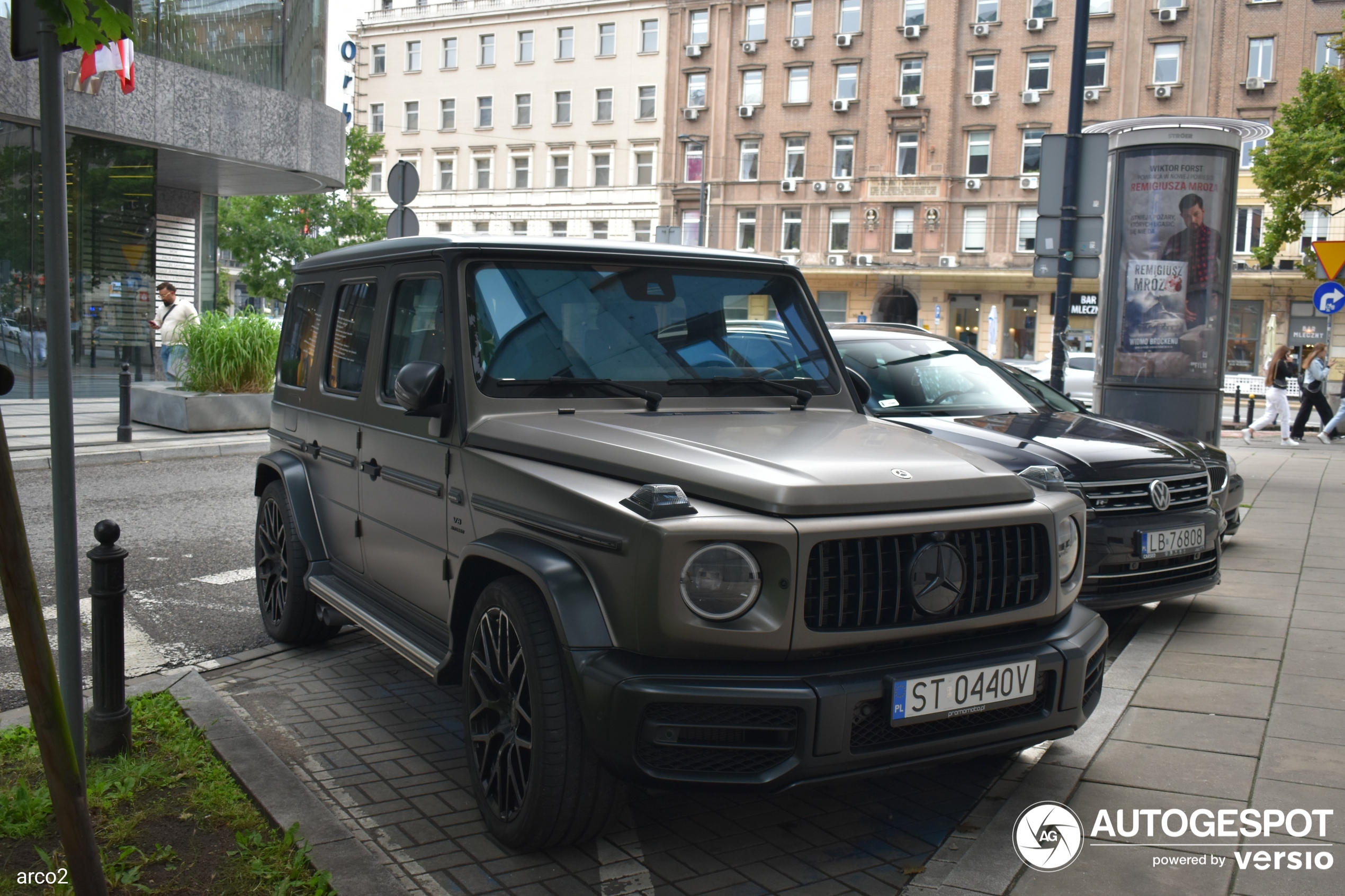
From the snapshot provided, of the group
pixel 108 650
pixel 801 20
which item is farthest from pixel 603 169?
pixel 108 650

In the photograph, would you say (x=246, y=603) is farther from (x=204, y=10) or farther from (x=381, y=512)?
(x=204, y=10)

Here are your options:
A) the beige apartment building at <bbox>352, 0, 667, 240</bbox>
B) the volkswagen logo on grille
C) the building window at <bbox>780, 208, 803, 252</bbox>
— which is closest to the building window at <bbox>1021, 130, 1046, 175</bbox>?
the building window at <bbox>780, 208, 803, 252</bbox>

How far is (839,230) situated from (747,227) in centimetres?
469

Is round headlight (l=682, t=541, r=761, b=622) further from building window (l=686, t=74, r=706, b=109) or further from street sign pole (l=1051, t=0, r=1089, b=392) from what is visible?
building window (l=686, t=74, r=706, b=109)

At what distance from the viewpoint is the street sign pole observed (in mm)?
11727

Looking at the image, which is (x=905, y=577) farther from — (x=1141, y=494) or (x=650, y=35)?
(x=650, y=35)

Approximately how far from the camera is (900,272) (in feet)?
169

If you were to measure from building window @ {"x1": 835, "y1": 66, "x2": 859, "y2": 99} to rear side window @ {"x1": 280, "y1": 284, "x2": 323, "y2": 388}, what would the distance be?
4971 cm

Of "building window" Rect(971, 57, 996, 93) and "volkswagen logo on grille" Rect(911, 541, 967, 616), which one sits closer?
"volkswagen logo on grille" Rect(911, 541, 967, 616)

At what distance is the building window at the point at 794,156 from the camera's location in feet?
177

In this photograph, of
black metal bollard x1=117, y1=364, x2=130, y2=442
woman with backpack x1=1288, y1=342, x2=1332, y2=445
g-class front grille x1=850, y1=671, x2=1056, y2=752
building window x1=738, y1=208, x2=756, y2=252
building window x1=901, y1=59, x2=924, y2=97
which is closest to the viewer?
g-class front grille x1=850, y1=671, x2=1056, y2=752

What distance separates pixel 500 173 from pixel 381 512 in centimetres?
5944

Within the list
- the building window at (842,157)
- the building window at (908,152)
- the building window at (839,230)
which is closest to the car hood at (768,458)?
the building window at (908,152)

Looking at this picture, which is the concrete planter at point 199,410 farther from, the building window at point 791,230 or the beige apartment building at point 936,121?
the building window at point 791,230
